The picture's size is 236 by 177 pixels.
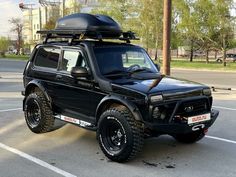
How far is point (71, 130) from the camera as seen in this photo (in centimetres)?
812

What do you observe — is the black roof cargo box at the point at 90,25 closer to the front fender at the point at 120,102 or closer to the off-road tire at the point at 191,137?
the front fender at the point at 120,102

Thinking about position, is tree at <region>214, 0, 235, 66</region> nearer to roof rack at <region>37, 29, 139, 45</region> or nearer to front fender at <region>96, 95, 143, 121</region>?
roof rack at <region>37, 29, 139, 45</region>

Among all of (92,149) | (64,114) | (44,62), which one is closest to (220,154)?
(92,149)

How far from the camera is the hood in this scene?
577 cm

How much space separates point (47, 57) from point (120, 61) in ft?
5.52

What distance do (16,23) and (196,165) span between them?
307ft

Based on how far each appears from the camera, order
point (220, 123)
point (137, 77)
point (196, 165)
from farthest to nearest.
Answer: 1. point (220, 123)
2. point (137, 77)
3. point (196, 165)

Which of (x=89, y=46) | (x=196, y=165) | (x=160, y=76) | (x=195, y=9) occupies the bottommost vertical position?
(x=196, y=165)

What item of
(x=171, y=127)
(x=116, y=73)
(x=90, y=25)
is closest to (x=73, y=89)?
(x=116, y=73)

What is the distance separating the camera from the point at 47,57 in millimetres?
7719

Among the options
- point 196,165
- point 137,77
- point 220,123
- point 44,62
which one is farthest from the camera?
point 220,123

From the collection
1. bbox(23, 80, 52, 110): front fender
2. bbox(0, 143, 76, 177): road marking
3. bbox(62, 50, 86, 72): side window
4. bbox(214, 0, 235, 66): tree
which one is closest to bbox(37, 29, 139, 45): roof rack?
bbox(62, 50, 86, 72): side window

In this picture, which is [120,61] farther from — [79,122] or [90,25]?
[79,122]

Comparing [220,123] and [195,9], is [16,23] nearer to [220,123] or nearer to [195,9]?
[195,9]
